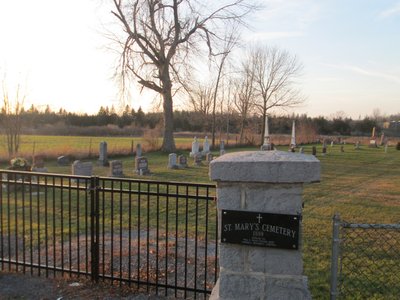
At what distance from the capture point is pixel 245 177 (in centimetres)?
267

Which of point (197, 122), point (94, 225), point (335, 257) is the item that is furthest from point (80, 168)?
point (197, 122)

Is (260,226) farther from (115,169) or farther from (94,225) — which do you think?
(115,169)

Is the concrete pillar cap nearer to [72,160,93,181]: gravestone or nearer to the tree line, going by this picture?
[72,160,93,181]: gravestone

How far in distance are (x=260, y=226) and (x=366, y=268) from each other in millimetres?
3482

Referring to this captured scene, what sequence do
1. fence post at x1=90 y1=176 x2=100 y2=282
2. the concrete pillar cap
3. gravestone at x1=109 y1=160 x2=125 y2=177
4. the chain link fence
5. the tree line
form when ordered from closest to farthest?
the concrete pillar cap < the chain link fence < fence post at x1=90 y1=176 x2=100 y2=282 < gravestone at x1=109 y1=160 x2=125 y2=177 < the tree line

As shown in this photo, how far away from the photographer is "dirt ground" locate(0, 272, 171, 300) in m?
4.18

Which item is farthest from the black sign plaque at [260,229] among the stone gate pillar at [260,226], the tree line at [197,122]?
the tree line at [197,122]

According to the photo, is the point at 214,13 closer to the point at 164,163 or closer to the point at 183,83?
the point at 183,83

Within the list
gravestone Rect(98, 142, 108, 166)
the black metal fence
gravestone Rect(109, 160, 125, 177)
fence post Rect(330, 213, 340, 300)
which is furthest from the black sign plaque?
gravestone Rect(98, 142, 108, 166)

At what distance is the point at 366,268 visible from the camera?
539 centimetres

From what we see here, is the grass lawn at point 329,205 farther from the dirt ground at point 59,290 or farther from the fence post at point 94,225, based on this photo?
the fence post at point 94,225

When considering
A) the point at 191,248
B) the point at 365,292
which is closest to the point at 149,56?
the point at 191,248

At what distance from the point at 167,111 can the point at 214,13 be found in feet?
28.3

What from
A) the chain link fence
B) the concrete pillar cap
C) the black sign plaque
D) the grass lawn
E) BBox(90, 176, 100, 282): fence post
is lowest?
the grass lawn
